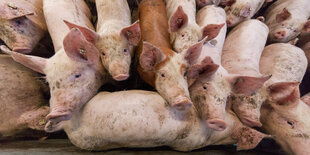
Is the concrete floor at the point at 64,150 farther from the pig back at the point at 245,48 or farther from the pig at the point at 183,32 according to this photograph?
the pig at the point at 183,32

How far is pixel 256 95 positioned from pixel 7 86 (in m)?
2.10

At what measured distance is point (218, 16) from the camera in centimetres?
227

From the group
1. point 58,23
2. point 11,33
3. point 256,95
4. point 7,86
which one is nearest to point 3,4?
point 11,33

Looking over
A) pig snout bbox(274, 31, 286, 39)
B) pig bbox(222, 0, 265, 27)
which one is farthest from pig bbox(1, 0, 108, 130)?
pig snout bbox(274, 31, 286, 39)

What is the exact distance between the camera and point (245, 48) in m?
2.06

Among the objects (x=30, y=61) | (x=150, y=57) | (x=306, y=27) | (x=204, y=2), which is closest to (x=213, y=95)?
(x=150, y=57)

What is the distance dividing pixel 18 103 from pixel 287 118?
235 cm

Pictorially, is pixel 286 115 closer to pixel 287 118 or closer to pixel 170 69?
pixel 287 118

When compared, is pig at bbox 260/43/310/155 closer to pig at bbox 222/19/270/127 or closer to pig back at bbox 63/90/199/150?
pig at bbox 222/19/270/127

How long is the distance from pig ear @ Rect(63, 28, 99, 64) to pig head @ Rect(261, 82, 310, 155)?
5.02 ft

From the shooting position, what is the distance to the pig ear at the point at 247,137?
59.7 inches

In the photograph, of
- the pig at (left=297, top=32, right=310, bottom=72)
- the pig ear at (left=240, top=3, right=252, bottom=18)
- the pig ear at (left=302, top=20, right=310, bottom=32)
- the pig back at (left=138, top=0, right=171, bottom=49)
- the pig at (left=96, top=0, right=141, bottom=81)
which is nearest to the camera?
the pig at (left=96, top=0, right=141, bottom=81)

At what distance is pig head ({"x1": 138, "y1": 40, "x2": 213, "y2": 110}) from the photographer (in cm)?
134

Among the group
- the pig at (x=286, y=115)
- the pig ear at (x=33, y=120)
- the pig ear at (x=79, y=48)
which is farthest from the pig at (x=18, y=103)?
the pig at (x=286, y=115)
